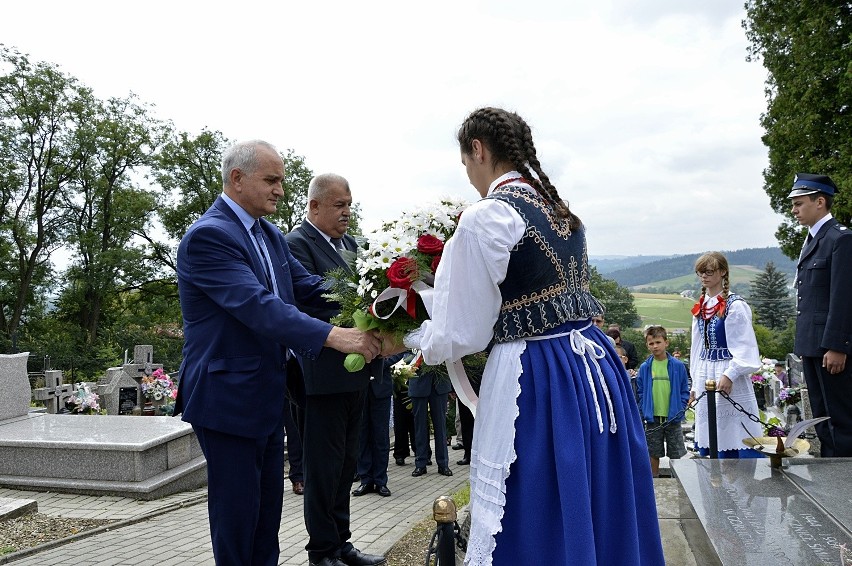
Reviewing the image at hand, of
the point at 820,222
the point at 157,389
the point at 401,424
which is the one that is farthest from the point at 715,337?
the point at 157,389

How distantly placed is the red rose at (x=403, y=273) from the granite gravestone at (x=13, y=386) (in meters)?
7.53

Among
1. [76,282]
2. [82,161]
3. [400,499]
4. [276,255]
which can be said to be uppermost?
[82,161]

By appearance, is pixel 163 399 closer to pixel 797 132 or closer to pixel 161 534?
pixel 161 534

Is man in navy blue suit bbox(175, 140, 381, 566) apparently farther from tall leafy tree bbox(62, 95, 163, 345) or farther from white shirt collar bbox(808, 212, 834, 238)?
tall leafy tree bbox(62, 95, 163, 345)

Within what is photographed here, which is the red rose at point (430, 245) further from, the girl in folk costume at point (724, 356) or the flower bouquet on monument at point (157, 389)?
the flower bouquet on monument at point (157, 389)

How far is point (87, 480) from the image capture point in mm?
7191

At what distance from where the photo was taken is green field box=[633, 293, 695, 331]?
59000 mm

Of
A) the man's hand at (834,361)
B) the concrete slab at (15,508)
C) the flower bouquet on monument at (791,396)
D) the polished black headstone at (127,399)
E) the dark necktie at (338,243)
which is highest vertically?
the dark necktie at (338,243)

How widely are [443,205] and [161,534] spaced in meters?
3.97

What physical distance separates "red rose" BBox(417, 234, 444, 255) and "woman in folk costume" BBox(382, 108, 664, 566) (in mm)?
410

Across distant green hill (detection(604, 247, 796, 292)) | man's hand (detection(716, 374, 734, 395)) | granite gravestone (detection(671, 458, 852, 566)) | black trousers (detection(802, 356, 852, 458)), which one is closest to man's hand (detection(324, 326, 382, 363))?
granite gravestone (detection(671, 458, 852, 566))

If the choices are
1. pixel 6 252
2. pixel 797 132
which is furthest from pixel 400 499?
pixel 6 252

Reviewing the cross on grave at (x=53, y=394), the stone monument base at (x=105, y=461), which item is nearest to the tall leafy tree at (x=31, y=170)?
the cross on grave at (x=53, y=394)

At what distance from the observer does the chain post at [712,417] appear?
598cm
